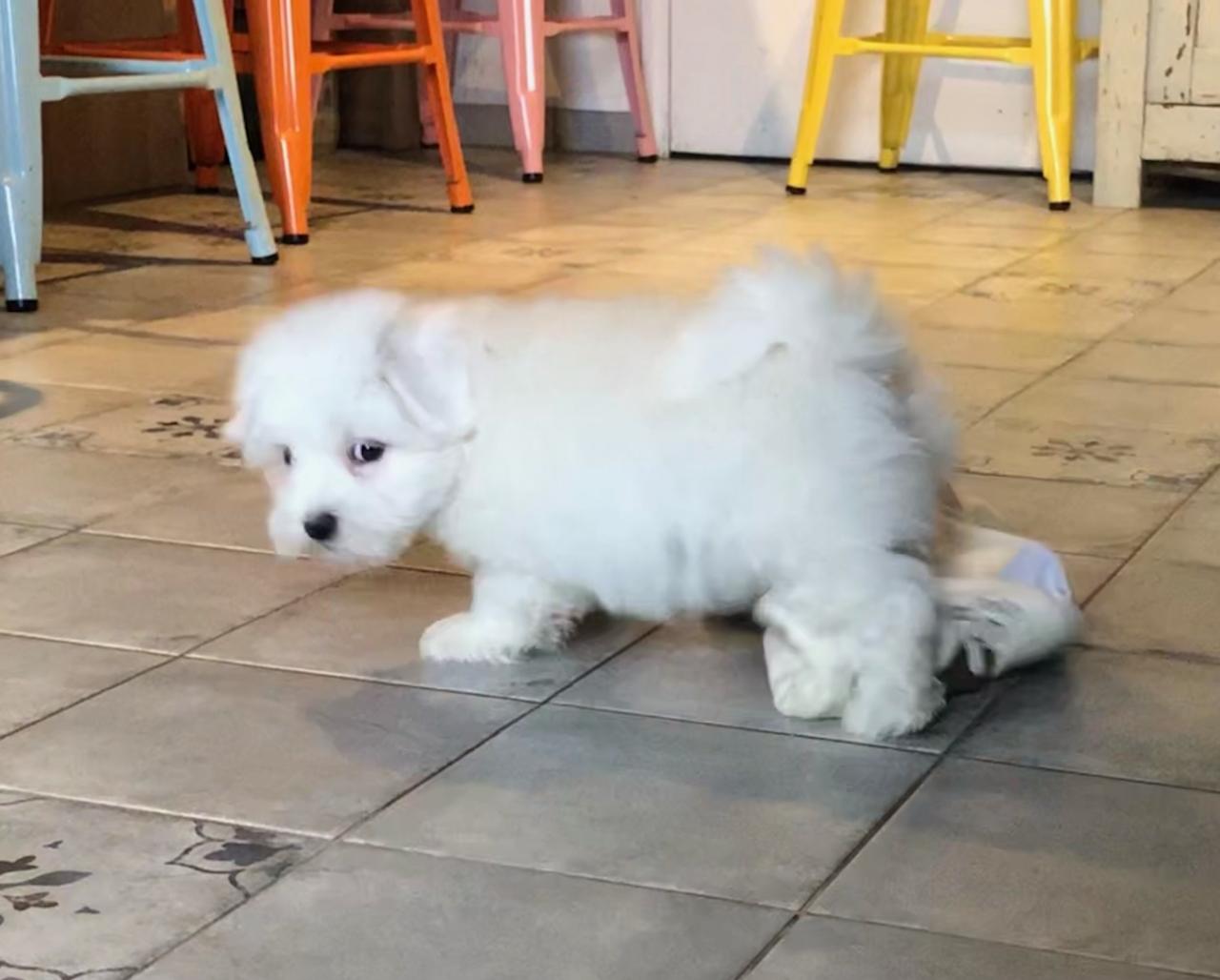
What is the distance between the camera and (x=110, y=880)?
1.10 metres

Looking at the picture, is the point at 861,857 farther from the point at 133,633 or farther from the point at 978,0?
the point at 978,0

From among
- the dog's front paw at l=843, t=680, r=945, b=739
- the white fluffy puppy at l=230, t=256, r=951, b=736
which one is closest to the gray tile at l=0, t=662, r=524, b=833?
the white fluffy puppy at l=230, t=256, r=951, b=736

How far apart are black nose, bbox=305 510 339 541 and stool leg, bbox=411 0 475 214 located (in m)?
2.38

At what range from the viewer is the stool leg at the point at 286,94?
323 centimetres

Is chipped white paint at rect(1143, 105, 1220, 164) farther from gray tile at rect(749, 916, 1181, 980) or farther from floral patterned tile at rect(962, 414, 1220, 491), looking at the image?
gray tile at rect(749, 916, 1181, 980)

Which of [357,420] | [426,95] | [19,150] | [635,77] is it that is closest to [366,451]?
[357,420]

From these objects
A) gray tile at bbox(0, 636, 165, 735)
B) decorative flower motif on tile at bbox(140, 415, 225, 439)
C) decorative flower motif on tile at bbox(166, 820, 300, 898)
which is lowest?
decorative flower motif on tile at bbox(140, 415, 225, 439)

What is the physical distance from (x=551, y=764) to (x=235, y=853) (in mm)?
221

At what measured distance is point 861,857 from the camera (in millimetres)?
1119

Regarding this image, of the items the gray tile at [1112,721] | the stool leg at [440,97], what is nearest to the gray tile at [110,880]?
the gray tile at [1112,721]

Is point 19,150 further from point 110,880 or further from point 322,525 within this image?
point 110,880

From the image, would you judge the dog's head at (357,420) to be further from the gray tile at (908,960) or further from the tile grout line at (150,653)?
the gray tile at (908,960)

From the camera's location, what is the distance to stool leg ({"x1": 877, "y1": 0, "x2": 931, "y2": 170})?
3.98 m

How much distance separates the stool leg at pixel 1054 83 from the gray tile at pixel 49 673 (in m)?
2.54
